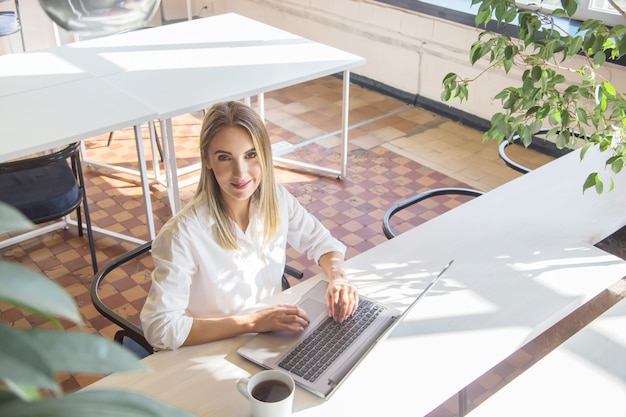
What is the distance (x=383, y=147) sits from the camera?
4617mm

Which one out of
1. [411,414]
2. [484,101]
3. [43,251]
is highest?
[411,414]

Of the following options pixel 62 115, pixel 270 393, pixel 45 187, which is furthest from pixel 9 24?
pixel 270 393

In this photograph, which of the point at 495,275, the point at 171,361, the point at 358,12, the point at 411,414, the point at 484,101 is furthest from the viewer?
the point at 358,12

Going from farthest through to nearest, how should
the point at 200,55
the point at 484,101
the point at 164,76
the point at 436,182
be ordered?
1. the point at 484,101
2. the point at 436,182
3. the point at 200,55
4. the point at 164,76

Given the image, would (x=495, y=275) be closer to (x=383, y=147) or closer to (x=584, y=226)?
(x=584, y=226)

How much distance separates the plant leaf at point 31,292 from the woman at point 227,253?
1365mm

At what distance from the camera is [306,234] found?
213cm

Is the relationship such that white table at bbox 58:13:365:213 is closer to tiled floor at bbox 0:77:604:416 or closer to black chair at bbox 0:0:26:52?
tiled floor at bbox 0:77:604:416

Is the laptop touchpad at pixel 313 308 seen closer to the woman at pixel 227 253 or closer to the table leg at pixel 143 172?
the woman at pixel 227 253

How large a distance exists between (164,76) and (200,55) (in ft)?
1.30

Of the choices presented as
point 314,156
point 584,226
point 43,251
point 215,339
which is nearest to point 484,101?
point 314,156

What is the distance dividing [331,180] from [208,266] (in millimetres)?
2414

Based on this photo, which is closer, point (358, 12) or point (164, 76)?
point (164, 76)

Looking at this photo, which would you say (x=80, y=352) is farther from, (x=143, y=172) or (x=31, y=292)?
(x=143, y=172)
